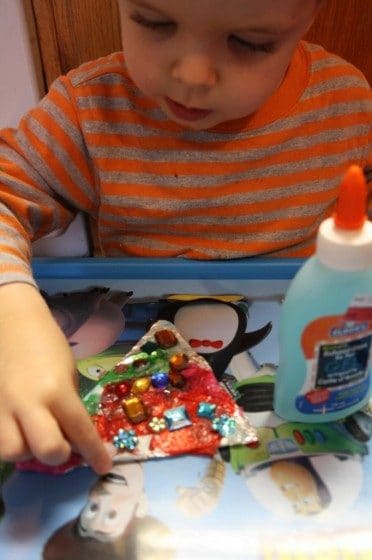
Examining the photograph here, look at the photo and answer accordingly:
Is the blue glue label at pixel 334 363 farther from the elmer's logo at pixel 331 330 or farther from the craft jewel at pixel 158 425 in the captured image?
the craft jewel at pixel 158 425

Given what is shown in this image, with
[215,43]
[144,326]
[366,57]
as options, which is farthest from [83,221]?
[366,57]

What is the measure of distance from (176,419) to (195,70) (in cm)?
28

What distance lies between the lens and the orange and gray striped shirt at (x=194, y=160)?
654mm

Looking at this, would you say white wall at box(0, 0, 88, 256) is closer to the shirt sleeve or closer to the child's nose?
the shirt sleeve

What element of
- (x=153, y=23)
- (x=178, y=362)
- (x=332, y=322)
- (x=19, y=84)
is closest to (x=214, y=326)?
(x=178, y=362)

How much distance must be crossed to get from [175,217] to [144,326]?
0.17 meters

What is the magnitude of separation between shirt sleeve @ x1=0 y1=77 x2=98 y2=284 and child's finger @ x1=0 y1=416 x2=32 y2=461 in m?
0.23

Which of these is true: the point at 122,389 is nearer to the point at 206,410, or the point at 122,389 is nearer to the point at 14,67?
the point at 206,410

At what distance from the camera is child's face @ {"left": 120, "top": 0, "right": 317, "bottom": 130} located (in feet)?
1.45

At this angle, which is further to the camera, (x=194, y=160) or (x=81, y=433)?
(x=194, y=160)

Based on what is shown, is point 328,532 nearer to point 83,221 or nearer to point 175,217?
point 175,217

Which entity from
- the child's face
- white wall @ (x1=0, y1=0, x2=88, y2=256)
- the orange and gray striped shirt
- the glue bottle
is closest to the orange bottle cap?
the glue bottle

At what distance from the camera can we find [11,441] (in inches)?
16.0

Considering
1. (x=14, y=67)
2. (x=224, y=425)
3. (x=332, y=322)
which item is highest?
(x=14, y=67)
